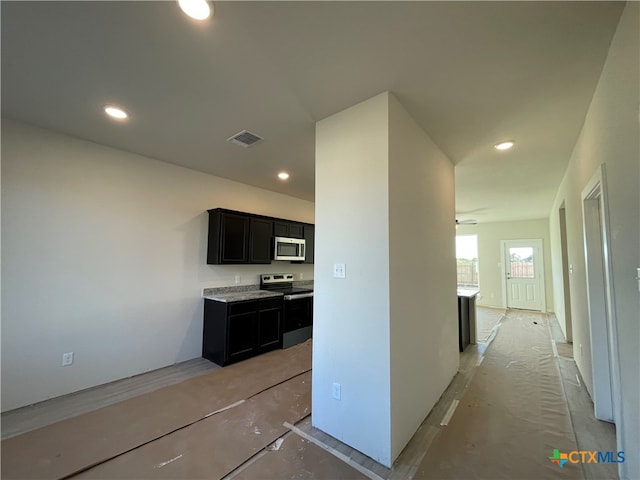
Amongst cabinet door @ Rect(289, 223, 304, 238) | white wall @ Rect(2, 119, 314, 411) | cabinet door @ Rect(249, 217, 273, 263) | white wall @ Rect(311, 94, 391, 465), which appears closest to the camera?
white wall @ Rect(311, 94, 391, 465)

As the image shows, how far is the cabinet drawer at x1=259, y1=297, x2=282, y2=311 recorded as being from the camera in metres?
3.82

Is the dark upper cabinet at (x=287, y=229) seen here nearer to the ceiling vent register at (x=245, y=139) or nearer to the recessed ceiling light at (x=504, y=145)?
the ceiling vent register at (x=245, y=139)

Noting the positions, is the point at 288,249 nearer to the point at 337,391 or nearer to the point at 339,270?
the point at 339,270

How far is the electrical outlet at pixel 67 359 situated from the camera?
106 inches

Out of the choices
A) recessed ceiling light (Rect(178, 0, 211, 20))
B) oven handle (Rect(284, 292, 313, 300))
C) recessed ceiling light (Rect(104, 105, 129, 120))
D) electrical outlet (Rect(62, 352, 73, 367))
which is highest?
recessed ceiling light (Rect(104, 105, 129, 120))

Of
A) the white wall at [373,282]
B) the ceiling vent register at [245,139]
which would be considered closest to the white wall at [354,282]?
the white wall at [373,282]

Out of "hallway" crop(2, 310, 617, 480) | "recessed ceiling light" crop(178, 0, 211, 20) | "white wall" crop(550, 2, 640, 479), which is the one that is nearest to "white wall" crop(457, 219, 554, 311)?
"hallway" crop(2, 310, 617, 480)

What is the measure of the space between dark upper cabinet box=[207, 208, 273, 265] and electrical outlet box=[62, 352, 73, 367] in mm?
1715

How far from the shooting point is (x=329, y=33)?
1480 mm

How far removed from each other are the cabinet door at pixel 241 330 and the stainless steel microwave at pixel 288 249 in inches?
40.4

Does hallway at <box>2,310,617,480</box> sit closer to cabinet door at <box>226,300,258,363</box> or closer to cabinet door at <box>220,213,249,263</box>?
cabinet door at <box>226,300,258,363</box>

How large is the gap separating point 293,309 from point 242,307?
3.29 ft

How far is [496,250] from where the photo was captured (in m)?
8.02

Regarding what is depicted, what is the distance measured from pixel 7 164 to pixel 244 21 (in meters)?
2.72
